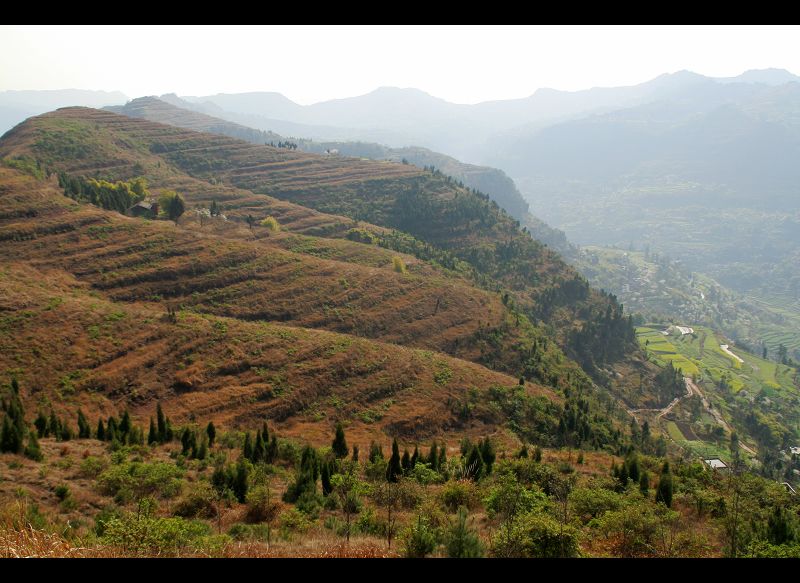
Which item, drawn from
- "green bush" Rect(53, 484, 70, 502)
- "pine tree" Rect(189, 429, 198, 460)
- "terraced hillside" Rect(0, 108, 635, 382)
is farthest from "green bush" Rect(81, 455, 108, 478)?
"terraced hillside" Rect(0, 108, 635, 382)

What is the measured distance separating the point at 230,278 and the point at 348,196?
249 feet

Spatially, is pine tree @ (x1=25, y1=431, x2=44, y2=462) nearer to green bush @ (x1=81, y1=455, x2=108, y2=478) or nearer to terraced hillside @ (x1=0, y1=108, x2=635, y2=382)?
green bush @ (x1=81, y1=455, x2=108, y2=478)

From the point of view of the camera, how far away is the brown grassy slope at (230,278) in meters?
54.1

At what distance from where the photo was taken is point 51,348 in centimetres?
3797

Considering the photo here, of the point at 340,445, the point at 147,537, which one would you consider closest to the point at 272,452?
the point at 340,445

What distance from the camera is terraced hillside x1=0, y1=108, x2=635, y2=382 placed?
97.3 m

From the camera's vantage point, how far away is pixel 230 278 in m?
59.6

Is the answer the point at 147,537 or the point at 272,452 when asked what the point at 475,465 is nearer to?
the point at 272,452

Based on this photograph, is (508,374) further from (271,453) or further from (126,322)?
(126,322)

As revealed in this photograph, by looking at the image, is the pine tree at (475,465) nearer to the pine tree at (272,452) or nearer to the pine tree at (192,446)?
the pine tree at (272,452)

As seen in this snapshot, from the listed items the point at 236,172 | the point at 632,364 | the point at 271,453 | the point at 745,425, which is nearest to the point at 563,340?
the point at 632,364

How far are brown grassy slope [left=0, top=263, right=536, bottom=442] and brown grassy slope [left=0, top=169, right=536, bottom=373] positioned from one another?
166 inches
